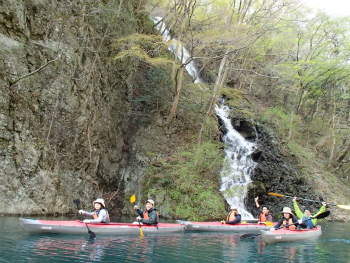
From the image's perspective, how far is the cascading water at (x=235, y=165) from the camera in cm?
1311

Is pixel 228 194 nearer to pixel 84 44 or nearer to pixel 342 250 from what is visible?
pixel 342 250

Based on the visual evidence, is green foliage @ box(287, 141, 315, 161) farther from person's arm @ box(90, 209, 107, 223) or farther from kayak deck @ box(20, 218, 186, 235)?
person's arm @ box(90, 209, 107, 223)

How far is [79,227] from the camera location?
736cm

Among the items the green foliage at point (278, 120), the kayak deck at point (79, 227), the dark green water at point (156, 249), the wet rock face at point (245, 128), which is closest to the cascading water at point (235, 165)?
the wet rock face at point (245, 128)

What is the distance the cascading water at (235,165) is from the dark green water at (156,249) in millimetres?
4503

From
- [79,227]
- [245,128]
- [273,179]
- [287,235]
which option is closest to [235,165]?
[273,179]

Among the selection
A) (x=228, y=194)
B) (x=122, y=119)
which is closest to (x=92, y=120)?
(x=122, y=119)

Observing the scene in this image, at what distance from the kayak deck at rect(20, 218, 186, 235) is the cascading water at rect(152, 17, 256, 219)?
5.23 meters

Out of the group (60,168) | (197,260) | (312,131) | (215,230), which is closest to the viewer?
(197,260)

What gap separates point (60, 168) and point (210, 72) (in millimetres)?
14862

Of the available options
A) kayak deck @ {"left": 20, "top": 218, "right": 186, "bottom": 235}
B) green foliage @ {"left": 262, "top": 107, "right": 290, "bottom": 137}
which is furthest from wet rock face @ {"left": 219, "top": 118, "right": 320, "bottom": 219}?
kayak deck @ {"left": 20, "top": 218, "right": 186, "bottom": 235}

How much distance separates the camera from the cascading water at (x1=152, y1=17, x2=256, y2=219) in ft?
43.0

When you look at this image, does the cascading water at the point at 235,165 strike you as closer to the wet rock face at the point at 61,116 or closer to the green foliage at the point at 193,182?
the green foliage at the point at 193,182

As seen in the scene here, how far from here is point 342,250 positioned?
7.55 m
